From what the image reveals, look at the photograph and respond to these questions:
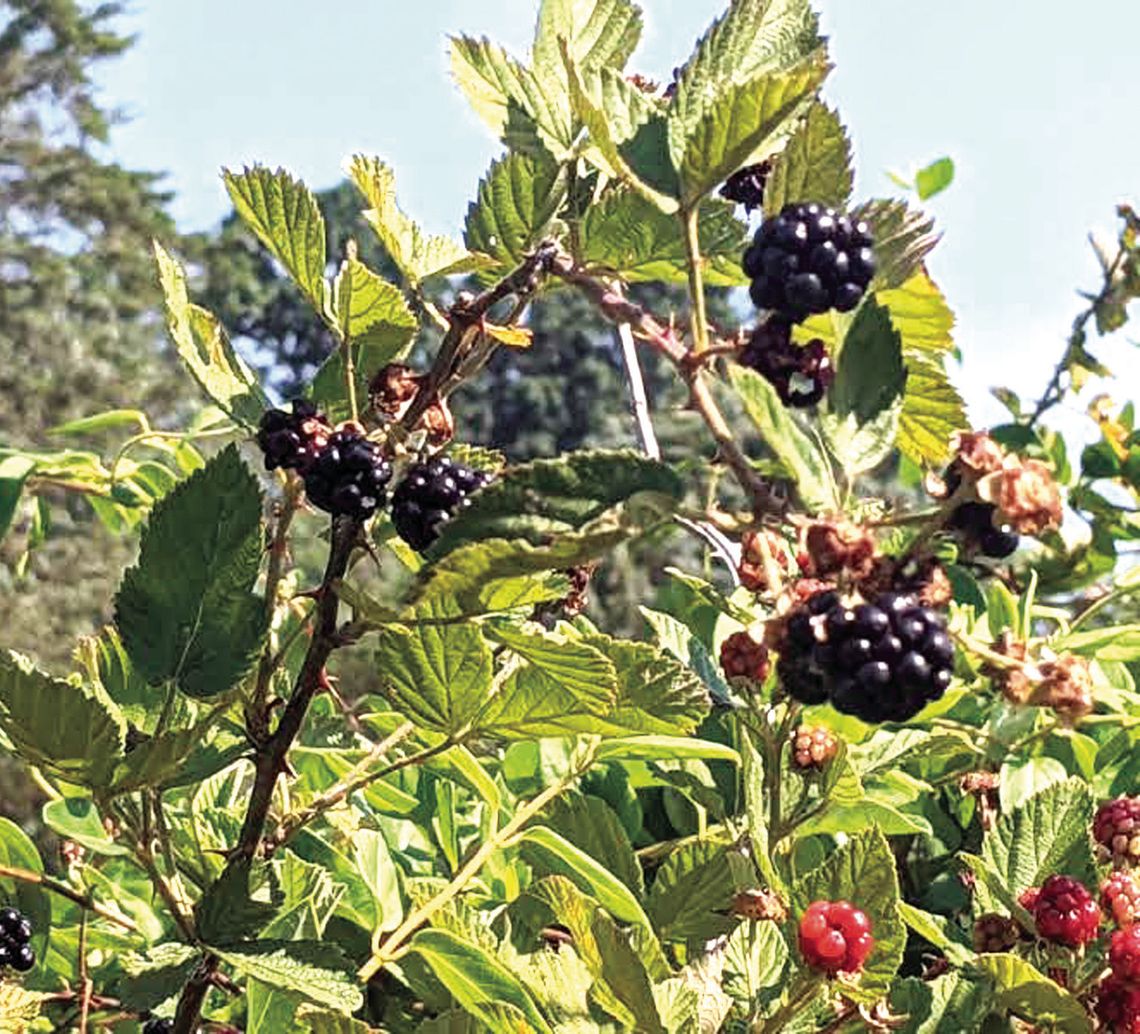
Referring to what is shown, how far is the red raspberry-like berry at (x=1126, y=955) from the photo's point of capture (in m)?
0.70

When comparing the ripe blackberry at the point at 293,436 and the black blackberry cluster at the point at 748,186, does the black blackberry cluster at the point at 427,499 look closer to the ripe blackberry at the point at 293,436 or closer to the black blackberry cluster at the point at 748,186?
the ripe blackberry at the point at 293,436

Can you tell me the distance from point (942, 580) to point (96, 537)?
16.9m

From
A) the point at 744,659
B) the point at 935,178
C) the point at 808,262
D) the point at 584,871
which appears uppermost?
the point at 935,178

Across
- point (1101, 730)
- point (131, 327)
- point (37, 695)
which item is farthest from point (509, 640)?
point (131, 327)

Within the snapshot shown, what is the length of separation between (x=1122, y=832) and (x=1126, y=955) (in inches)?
4.0

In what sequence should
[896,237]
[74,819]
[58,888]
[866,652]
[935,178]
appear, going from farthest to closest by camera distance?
[935,178] → [74,819] → [58,888] → [896,237] → [866,652]

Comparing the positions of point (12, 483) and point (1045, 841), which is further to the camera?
point (12, 483)

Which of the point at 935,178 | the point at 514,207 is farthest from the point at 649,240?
the point at 935,178

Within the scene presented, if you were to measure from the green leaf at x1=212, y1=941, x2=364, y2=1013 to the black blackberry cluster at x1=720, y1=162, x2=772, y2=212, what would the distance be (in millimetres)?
311

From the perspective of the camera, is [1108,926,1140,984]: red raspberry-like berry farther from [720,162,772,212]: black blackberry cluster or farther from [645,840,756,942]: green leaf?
[720,162,772,212]: black blackberry cluster

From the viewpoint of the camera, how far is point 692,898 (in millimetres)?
806

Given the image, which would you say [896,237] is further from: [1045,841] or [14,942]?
[14,942]

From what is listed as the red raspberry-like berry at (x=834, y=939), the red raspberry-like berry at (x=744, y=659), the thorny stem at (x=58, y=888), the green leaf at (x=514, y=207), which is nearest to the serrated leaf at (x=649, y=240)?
the green leaf at (x=514, y=207)

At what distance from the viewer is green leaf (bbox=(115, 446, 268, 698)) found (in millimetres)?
597
